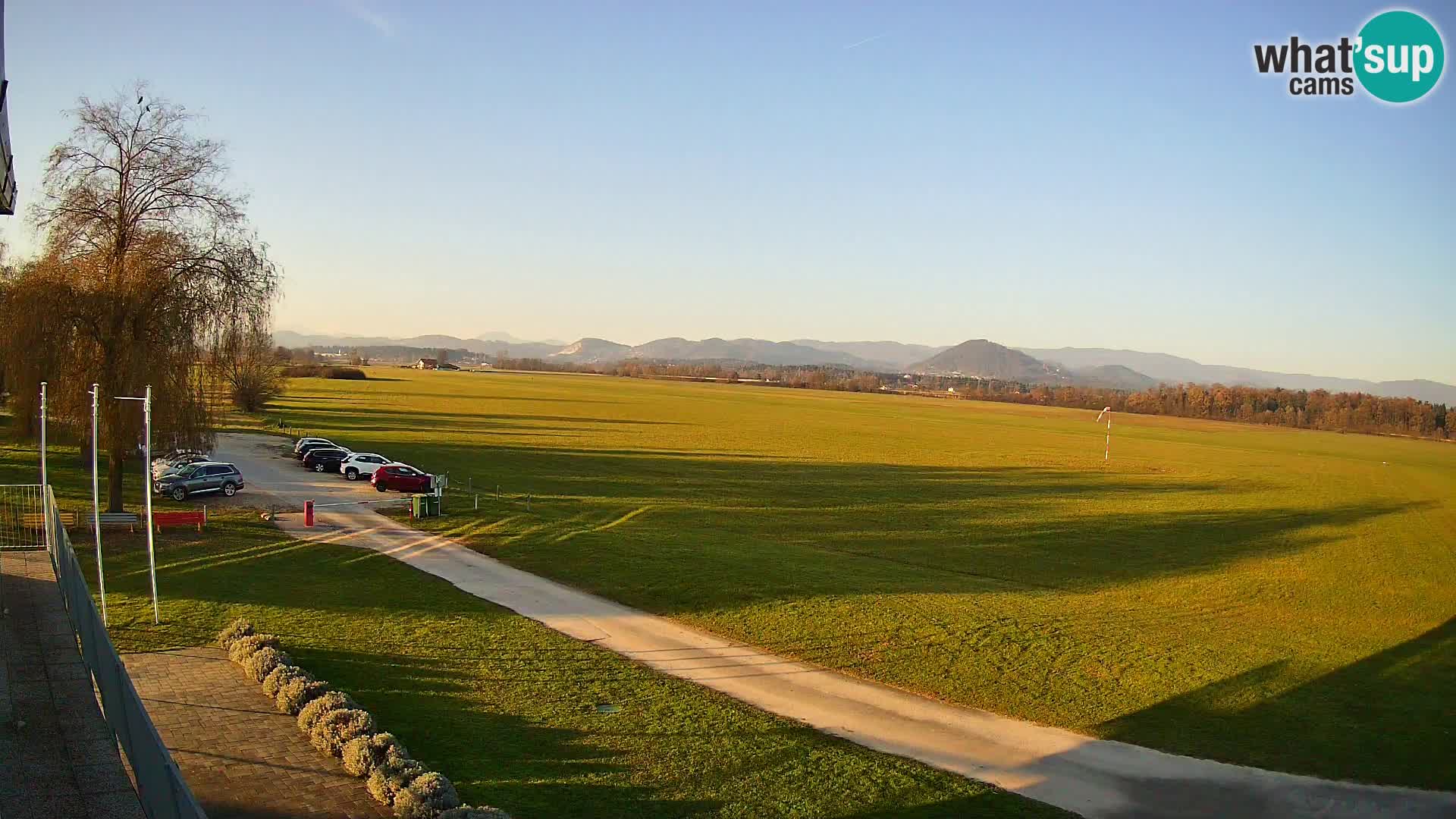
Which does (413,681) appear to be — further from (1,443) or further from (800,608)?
(1,443)

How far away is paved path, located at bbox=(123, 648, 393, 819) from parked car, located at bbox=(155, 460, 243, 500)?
63.7ft

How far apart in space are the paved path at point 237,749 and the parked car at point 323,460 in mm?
27861

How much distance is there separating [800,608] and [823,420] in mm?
82381

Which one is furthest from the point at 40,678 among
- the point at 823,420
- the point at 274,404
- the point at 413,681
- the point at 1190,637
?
the point at 823,420

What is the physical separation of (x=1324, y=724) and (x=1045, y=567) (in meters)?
13.2

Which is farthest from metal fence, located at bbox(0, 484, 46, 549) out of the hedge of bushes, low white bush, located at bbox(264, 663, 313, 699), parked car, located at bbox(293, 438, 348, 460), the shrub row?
the shrub row

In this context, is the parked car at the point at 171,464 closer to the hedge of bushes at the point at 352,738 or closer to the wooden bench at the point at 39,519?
the wooden bench at the point at 39,519

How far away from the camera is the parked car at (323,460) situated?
4253 cm

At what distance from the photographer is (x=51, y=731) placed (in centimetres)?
1012

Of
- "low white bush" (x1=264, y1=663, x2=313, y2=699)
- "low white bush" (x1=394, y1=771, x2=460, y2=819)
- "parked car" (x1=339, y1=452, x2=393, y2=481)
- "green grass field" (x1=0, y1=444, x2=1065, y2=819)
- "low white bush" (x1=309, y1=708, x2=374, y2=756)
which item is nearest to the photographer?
"low white bush" (x1=394, y1=771, x2=460, y2=819)

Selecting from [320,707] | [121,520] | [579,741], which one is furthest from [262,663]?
[121,520]

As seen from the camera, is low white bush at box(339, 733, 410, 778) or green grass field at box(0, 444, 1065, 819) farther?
green grass field at box(0, 444, 1065, 819)

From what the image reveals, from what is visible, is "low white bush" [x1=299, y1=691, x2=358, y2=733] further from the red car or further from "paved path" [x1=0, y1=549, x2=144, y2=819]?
the red car

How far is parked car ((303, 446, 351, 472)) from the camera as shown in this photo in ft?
140
